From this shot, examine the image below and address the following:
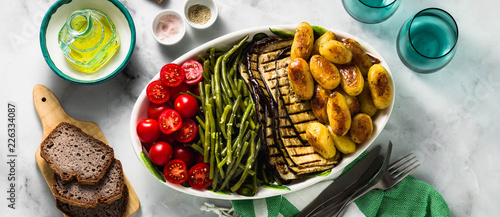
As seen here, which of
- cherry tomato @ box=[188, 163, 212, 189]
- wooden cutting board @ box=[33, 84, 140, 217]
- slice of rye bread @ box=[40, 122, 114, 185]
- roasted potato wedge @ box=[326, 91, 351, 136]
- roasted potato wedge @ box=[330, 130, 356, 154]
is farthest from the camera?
wooden cutting board @ box=[33, 84, 140, 217]

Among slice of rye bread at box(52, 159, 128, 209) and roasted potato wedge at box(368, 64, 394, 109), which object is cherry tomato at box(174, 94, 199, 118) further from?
roasted potato wedge at box(368, 64, 394, 109)

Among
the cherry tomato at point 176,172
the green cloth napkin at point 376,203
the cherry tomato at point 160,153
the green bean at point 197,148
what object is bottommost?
the green cloth napkin at point 376,203

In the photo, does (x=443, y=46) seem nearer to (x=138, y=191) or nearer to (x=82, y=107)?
(x=138, y=191)

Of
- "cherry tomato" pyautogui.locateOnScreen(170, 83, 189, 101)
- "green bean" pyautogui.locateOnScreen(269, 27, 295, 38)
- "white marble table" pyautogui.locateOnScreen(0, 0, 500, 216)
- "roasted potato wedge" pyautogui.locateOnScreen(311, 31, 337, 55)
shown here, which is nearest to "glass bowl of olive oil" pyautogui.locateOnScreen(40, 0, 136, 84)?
"white marble table" pyautogui.locateOnScreen(0, 0, 500, 216)

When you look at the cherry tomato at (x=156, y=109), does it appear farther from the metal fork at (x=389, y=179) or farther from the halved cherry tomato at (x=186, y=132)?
the metal fork at (x=389, y=179)

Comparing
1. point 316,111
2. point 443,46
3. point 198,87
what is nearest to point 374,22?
point 443,46

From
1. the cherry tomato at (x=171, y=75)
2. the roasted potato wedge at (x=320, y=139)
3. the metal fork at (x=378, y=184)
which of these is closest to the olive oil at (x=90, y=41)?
the cherry tomato at (x=171, y=75)

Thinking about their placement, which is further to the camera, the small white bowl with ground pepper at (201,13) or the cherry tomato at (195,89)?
the small white bowl with ground pepper at (201,13)
